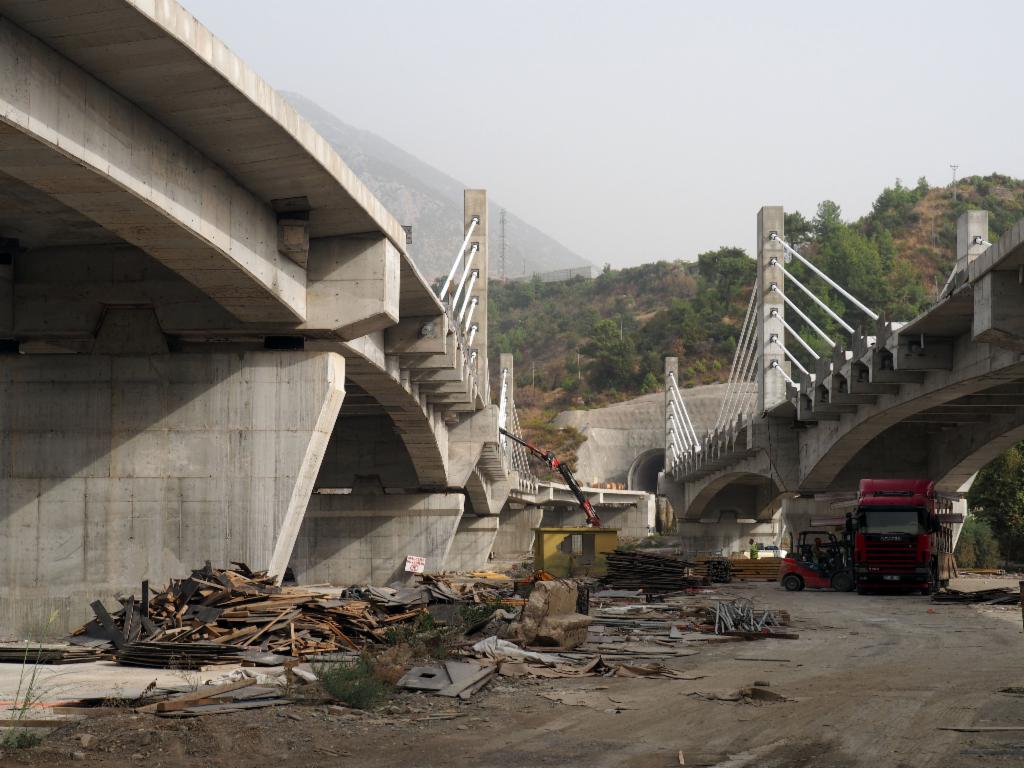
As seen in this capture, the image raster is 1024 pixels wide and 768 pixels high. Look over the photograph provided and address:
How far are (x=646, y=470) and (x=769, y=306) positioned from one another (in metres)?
80.7

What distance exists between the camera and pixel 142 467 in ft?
64.2

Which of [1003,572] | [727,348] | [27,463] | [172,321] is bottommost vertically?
[1003,572]

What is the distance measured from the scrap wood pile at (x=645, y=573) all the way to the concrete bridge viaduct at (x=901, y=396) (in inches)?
272

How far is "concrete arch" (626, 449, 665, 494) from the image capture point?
12731 cm

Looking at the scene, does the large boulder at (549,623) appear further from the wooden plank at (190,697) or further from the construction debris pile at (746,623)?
the wooden plank at (190,697)

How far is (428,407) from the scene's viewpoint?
38000mm

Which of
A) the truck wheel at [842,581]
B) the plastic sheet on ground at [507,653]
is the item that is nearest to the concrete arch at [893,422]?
the truck wheel at [842,581]

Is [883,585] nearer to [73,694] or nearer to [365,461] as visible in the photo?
[365,461]

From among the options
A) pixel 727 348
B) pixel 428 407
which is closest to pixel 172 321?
pixel 428 407

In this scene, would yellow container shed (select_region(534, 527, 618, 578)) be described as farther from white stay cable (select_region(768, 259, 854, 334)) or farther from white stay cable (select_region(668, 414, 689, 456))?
white stay cable (select_region(668, 414, 689, 456))

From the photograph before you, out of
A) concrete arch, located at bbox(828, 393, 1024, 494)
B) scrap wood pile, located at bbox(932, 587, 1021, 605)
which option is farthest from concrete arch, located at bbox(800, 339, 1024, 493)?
scrap wood pile, located at bbox(932, 587, 1021, 605)

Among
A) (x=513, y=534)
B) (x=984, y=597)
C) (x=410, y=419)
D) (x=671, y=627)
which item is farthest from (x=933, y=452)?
(x=513, y=534)

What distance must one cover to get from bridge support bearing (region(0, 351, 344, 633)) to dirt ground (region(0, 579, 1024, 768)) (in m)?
7.04

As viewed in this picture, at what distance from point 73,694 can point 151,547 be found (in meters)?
6.98
